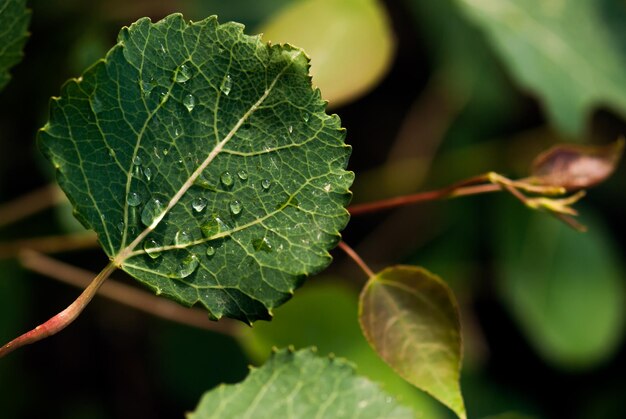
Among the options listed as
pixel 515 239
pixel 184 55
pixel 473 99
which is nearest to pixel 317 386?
pixel 184 55

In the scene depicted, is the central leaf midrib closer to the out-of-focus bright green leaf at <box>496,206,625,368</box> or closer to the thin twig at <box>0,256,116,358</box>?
the thin twig at <box>0,256,116,358</box>

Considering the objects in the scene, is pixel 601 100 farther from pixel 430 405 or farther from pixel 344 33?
pixel 430 405

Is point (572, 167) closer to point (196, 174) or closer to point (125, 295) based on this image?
point (196, 174)

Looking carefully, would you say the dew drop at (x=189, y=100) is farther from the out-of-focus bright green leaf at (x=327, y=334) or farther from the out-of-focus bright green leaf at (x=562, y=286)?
the out-of-focus bright green leaf at (x=562, y=286)

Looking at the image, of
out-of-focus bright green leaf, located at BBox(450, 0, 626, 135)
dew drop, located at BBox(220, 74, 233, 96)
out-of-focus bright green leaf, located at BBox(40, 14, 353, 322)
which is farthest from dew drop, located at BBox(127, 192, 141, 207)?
out-of-focus bright green leaf, located at BBox(450, 0, 626, 135)

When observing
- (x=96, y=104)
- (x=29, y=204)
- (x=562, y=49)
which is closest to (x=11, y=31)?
(x=96, y=104)

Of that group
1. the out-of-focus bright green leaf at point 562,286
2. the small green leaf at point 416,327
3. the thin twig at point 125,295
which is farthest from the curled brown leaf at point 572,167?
the out-of-focus bright green leaf at point 562,286
